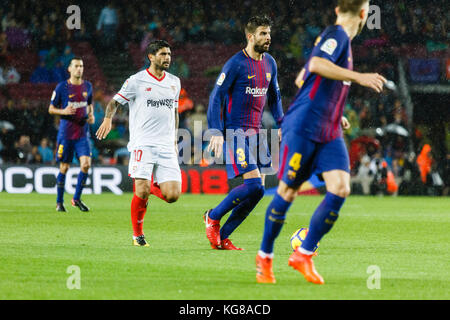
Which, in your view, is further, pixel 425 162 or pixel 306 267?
pixel 425 162

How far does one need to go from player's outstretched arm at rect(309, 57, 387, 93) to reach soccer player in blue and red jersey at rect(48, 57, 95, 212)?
332 inches

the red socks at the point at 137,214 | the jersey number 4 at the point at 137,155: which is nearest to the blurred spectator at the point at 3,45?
the jersey number 4 at the point at 137,155

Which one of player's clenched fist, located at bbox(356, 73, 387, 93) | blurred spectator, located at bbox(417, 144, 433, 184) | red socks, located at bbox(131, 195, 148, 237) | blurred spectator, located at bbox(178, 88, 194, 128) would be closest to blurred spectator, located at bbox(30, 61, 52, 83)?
blurred spectator, located at bbox(178, 88, 194, 128)

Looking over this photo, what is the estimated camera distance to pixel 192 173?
19844 millimetres

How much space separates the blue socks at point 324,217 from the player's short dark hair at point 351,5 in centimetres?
133

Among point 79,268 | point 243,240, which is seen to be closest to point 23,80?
point 243,240

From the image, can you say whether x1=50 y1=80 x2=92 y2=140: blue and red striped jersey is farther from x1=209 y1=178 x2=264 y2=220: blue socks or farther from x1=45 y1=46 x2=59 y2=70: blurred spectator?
x1=45 y1=46 x2=59 y2=70: blurred spectator

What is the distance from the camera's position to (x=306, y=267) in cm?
622

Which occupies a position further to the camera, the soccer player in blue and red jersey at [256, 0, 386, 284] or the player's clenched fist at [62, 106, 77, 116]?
the player's clenched fist at [62, 106, 77, 116]

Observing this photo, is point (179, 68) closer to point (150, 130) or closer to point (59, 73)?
point (59, 73)

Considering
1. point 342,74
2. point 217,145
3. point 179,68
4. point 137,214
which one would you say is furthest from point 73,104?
point 179,68

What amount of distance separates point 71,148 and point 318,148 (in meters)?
8.56

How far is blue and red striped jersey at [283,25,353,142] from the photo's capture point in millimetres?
6066
